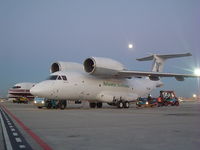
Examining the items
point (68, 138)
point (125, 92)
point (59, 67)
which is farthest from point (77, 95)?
point (68, 138)

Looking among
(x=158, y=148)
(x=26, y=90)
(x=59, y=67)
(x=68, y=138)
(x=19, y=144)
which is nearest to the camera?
(x=158, y=148)

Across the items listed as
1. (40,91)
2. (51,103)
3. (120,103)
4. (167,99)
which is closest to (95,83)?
(120,103)

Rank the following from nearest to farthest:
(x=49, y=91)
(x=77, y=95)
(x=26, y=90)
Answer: (x=49, y=91) → (x=77, y=95) → (x=26, y=90)

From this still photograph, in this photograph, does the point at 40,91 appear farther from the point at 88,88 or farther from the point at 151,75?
the point at 151,75

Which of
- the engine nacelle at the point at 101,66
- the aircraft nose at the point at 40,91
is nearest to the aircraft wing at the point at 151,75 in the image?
the engine nacelle at the point at 101,66

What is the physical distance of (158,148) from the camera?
248 inches

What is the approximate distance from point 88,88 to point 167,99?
17745mm

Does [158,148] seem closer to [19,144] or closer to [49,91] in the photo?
[19,144]

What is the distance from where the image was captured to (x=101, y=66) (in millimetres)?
27156

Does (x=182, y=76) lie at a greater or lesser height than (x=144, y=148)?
greater

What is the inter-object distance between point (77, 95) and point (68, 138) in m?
19.2

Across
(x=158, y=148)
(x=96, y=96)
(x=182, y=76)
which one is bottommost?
(x=158, y=148)

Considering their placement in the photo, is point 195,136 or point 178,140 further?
point 195,136

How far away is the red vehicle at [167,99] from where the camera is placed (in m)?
40.5
